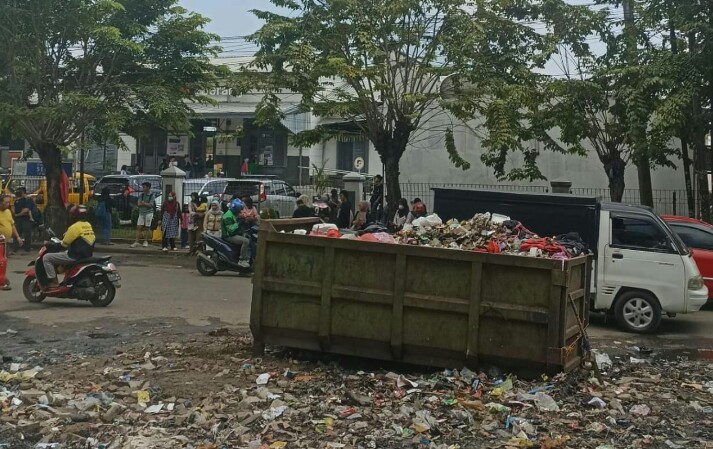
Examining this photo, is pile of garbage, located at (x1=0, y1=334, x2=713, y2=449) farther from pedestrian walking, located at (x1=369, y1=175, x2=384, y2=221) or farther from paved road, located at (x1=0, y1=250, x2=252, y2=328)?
pedestrian walking, located at (x1=369, y1=175, x2=384, y2=221)

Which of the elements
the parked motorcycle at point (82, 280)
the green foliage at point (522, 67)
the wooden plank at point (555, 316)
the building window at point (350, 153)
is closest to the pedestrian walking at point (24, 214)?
the parked motorcycle at point (82, 280)

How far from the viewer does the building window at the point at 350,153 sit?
106 feet

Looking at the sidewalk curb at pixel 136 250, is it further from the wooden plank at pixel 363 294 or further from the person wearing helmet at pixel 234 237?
the wooden plank at pixel 363 294

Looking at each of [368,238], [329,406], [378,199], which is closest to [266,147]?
[378,199]

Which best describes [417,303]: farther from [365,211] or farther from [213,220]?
[365,211]

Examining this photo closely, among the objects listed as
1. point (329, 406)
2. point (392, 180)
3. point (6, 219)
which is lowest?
point (329, 406)

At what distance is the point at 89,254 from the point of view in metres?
11.5

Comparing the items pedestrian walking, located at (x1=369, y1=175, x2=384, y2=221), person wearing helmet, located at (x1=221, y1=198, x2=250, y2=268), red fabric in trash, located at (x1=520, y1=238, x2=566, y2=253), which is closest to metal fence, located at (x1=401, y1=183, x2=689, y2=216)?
pedestrian walking, located at (x1=369, y1=175, x2=384, y2=221)

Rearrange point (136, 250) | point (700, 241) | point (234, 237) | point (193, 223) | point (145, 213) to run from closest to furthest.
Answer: point (700, 241) → point (234, 237) → point (193, 223) → point (136, 250) → point (145, 213)

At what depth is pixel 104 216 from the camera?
21297 millimetres

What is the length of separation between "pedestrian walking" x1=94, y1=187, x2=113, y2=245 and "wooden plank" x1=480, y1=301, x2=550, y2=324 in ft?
53.0

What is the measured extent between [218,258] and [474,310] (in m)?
9.63

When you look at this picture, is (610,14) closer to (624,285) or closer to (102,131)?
(624,285)

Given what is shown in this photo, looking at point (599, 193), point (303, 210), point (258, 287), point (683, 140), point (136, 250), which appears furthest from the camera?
point (599, 193)
